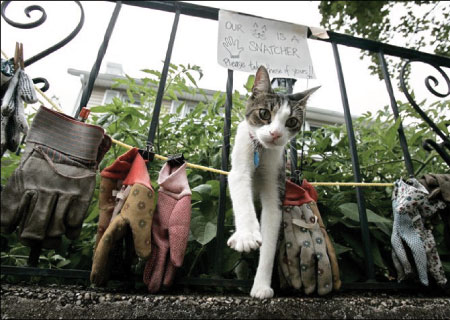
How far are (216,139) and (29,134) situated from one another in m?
1.09

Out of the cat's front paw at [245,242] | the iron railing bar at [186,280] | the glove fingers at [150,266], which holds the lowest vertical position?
the iron railing bar at [186,280]

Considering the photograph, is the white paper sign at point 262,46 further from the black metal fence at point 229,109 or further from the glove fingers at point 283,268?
the glove fingers at point 283,268

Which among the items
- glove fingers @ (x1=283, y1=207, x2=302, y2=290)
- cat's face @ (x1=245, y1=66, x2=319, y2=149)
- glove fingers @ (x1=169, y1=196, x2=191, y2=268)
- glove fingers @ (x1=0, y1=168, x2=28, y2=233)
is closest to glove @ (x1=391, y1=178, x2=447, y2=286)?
glove fingers @ (x1=283, y1=207, x2=302, y2=290)

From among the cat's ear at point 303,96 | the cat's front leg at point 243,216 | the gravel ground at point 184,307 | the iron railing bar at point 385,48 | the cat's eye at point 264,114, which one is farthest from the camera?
the iron railing bar at point 385,48

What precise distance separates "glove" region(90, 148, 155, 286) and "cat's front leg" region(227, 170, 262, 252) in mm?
289

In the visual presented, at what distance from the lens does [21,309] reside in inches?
29.7

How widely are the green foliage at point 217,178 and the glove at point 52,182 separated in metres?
0.38

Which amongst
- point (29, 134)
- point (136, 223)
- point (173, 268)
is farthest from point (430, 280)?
point (29, 134)

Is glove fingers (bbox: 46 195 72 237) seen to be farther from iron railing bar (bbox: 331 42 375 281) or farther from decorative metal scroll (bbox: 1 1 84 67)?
iron railing bar (bbox: 331 42 375 281)

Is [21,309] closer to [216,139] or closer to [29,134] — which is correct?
[29,134]

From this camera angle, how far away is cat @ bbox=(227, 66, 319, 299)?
3.37ft

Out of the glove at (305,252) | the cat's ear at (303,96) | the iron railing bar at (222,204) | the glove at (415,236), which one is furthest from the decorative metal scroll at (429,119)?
the iron railing bar at (222,204)

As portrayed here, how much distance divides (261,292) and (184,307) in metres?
0.29

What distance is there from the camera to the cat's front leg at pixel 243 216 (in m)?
0.87
